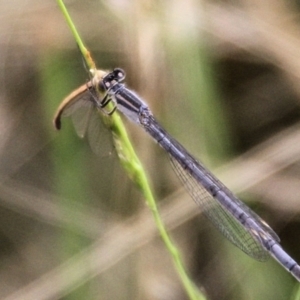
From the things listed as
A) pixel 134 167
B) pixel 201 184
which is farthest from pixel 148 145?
pixel 134 167

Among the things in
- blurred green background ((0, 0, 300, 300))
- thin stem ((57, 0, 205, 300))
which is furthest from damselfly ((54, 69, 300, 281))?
blurred green background ((0, 0, 300, 300))

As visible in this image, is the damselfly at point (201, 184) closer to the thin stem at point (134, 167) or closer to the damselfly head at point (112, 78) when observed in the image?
the damselfly head at point (112, 78)

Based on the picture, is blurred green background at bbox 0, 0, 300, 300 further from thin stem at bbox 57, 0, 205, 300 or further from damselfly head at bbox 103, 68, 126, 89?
thin stem at bbox 57, 0, 205, 300

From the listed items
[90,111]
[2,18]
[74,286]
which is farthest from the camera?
[2,18]

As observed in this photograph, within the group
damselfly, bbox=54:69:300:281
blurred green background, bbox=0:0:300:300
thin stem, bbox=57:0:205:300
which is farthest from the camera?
blurred green background, bbox=0:0:300:300

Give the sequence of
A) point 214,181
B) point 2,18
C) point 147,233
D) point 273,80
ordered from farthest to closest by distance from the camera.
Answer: point 273,80, point 2,18, point 147,233, point 214,181

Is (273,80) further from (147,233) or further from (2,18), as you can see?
(2,18)

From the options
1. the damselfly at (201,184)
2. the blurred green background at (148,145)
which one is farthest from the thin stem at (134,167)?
the blurred green background at (148,145)

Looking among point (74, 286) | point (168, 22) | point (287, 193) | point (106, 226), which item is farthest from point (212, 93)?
point (74, 286)

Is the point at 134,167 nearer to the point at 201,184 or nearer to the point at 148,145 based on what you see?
the point at 201,184
